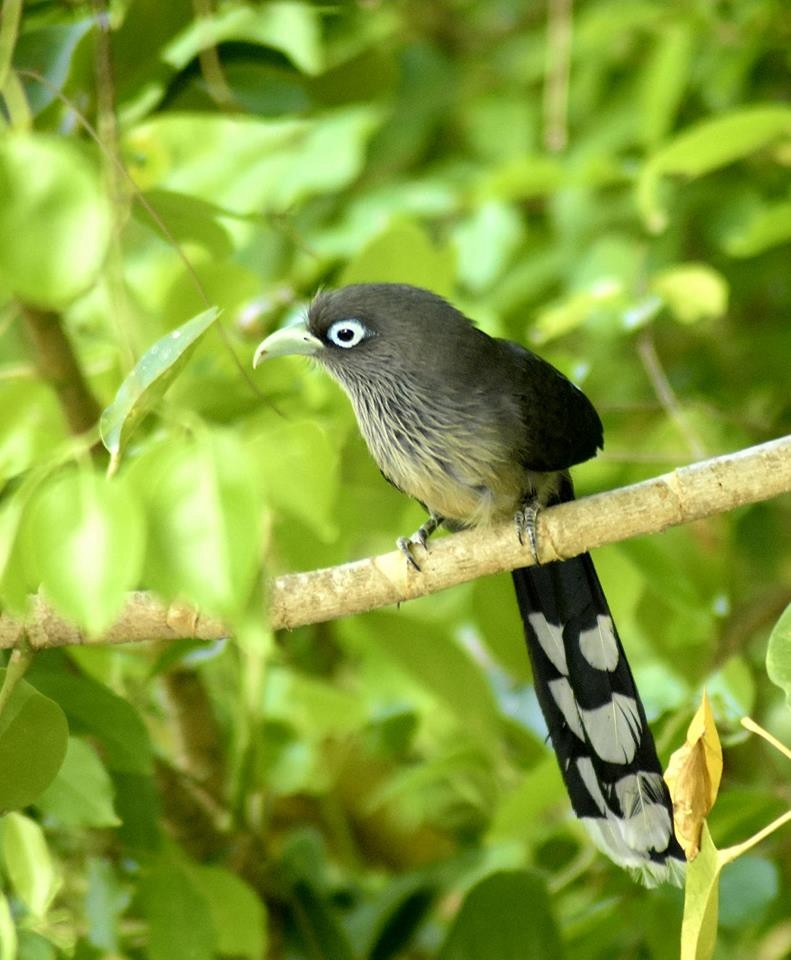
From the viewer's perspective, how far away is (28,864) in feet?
6.76

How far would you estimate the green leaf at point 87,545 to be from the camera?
4.68 ft

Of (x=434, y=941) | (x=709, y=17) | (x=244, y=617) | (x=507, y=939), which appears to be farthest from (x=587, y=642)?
(x=709, y=17)

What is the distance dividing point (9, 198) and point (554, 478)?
1.69 metres

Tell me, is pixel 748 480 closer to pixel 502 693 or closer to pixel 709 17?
pixel 502 693

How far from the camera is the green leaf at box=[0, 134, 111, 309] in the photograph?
5.49 ft

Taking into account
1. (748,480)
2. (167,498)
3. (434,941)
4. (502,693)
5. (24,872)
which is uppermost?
(167,498)

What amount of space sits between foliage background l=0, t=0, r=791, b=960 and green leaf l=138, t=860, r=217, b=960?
10 mm

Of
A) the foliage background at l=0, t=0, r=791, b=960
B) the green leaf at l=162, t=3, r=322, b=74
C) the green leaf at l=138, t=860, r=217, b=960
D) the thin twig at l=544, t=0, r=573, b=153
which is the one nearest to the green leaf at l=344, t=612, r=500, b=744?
the foliage background at l=0, t=0, r=791, b=960

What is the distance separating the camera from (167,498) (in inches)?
60.7

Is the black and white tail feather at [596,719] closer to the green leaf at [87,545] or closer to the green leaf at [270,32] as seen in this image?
the green leaf at [270,32]

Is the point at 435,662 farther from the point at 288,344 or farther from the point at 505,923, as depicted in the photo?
the point at 288,344

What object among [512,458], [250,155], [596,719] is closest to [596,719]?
[596,719]

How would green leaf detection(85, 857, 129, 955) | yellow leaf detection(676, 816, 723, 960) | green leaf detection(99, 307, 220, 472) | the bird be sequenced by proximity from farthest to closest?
the bird
green leaf detection(85, 857, 129, 955)
yellow leaf detection(676, 816, 723, 960)
green leaf detection(99, 307, 220, 472)

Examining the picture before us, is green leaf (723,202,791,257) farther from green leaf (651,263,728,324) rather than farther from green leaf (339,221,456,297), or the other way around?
green leaf (339,221,456,297)
